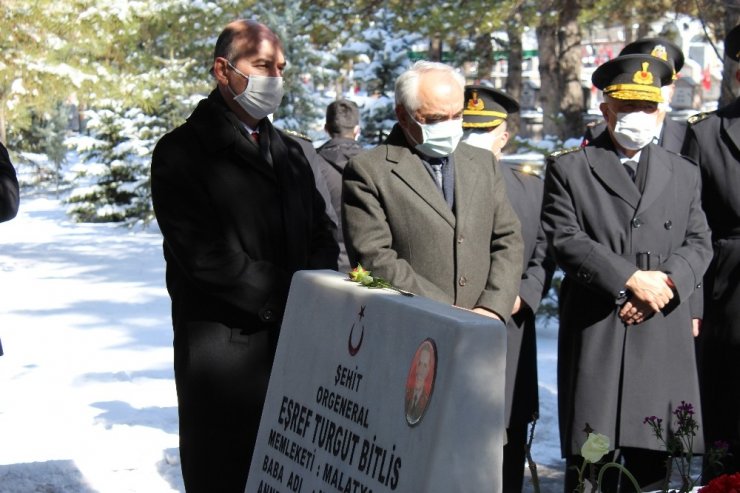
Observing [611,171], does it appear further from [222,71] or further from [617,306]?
[222,71]

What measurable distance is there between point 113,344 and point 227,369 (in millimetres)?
6460

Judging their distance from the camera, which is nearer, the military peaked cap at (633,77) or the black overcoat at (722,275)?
the military peaked cap at (633,77)

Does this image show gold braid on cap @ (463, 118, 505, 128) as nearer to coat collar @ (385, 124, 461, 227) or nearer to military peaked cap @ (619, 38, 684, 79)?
coat collar @ (385, 124, 461, 227)

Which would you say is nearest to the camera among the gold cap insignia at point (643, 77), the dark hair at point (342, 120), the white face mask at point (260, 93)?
the white face mask at point (260, 93)

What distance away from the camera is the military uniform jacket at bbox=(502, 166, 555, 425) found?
515cm

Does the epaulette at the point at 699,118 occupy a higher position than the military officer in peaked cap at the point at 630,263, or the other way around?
the epaulette at the point at 699,118

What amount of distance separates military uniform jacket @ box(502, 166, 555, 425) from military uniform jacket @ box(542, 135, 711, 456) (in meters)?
0.25

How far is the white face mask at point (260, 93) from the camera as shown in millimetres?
4039

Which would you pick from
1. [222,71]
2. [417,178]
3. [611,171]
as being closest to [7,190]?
[222,71]

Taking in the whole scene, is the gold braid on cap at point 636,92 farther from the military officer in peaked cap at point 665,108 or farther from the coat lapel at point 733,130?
the coat lapel at point 733,130

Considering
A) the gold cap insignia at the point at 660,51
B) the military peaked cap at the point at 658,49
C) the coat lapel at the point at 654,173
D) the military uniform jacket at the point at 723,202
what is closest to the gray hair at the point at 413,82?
the coat lapel at the point at 654,173

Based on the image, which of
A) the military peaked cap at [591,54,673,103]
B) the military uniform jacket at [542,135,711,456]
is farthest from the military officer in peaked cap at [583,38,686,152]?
the military uniform jacket at [542,135,711,456]

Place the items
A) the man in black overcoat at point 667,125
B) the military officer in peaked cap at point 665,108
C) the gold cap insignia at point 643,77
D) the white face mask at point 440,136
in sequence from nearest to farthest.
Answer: the white face mask at point 440,136
the gold cap insignia at point 643,77
the man in black overcoat at point 667,125
the military officer in peaked cap at point 665,108

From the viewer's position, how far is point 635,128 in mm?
4883
